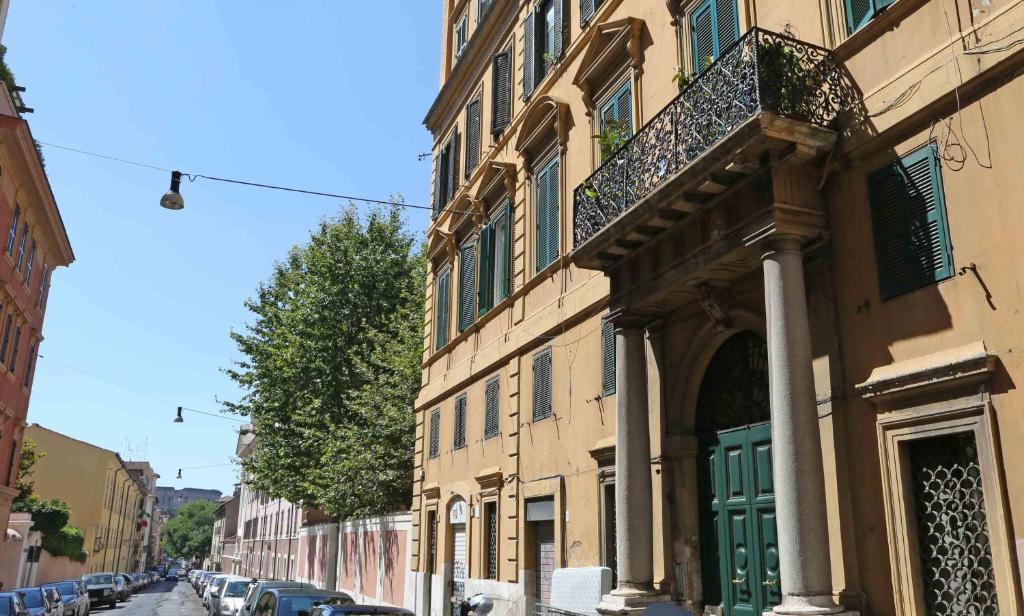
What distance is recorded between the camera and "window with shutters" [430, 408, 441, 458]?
65.0 ft

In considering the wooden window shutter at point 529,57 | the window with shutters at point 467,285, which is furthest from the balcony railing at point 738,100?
the window with shutters at point 467,285

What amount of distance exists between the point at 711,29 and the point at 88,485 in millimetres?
63073

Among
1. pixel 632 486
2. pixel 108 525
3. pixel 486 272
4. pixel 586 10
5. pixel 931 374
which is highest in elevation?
pixel 586 10

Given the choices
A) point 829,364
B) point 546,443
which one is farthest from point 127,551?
point 829,364

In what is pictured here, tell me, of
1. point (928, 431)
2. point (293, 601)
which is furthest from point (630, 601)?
point (293, 601)

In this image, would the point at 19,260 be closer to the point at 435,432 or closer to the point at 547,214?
the point at 435,432

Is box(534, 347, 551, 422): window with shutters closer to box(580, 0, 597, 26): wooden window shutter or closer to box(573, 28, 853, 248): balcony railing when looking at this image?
box(573, 28, 853, 248): balcony railing

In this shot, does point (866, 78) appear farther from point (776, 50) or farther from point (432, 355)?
point (432, 355)

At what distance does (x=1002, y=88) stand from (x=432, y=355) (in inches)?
610

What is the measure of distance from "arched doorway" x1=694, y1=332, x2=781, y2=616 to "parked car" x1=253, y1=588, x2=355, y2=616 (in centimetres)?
459

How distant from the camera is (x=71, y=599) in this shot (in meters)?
26.0

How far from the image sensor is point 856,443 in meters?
7.90

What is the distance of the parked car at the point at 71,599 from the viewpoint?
81.9 ft

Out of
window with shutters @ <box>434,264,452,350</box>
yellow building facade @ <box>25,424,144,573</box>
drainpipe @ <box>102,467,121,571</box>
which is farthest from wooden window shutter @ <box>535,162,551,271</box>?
drainpipe @ <box>102,467,121,571</box>
